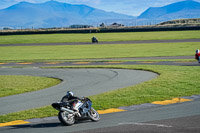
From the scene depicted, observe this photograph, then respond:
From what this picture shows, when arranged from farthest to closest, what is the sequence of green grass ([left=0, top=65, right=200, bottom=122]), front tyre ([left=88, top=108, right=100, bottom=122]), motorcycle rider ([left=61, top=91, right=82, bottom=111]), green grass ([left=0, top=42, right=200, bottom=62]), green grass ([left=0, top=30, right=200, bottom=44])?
green grass ([left=0, top=30, right=200, bottom=44])
green grass ([left=0, top=42, right=200, bottom=62])
green grass ([left=0, top=65, right=200, bottom=122])
front tyre ([left=88, top=108, right=100, bottom=122])
motorcycle rider ([left=61, top=91, right=82, bottom=111])

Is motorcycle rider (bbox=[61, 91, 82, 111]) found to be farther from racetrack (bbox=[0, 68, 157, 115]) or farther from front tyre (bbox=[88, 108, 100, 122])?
racetrack (bbox=[0, 68, 157, 115])

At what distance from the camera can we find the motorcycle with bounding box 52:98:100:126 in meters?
13.5

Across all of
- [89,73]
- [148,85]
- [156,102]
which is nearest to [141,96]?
[156,102]

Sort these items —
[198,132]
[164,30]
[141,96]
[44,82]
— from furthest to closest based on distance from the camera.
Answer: [164,30]
[44,82]
[141,96]
[198,132]

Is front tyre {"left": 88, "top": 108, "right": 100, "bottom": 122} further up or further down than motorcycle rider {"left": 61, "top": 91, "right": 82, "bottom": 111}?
further down

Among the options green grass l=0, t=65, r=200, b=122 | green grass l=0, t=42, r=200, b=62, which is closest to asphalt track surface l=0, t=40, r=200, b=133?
green grass l=0, t=65, r=200, b=122

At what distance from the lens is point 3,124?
1464 centimetres

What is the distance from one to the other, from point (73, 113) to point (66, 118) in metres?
0.31

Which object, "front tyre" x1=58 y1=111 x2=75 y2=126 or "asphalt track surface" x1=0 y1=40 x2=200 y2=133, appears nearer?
"asphalt track surface" x1=0 y1=40 x2=200 y2=133

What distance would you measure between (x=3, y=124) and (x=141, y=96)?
7930 millimetres

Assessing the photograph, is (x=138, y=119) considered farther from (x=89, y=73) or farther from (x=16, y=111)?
(x=89, y=73)

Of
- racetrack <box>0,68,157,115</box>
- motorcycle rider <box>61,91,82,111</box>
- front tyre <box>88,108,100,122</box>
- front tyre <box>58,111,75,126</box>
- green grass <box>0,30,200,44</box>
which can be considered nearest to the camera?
front tyre <box>58,111,75,126</box>

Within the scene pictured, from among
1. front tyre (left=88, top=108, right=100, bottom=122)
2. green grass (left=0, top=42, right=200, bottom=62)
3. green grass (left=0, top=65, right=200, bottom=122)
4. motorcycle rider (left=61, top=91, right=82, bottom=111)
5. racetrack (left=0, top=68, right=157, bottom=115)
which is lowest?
green grass (left=0, top=42, right=200, bottom=62)

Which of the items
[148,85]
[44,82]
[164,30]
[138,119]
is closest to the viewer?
[138,119]
